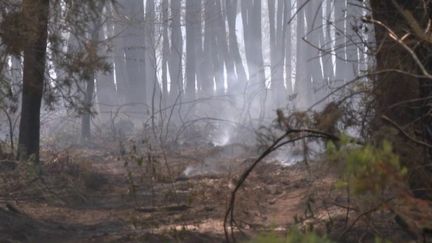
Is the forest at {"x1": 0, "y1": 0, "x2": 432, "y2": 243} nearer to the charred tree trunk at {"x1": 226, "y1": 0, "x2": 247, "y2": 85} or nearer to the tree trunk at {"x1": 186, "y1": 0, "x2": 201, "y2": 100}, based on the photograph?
the tree trunk at {"x1": 186, "y1": 0, "x2": 201, "y2": 100}

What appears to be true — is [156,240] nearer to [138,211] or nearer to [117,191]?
[138,211]

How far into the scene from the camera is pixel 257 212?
1019 centimetres

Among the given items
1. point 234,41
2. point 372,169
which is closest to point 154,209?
point 372,169

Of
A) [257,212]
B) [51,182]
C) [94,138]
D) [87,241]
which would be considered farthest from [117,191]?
[94,138]

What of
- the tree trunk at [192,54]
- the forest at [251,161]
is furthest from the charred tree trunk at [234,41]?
the forest at [251,161]

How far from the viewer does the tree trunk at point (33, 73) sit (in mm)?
10863

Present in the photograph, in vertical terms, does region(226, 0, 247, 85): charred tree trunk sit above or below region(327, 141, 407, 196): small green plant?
above

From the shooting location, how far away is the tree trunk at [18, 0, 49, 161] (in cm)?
1086

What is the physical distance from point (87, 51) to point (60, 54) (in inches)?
16.9

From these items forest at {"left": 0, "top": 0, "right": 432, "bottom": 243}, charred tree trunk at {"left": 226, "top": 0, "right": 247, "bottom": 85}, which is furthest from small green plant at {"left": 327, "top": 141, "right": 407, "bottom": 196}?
charred tree trunk at {"left": 226, "top": 0, "right": 247, "bottom": 85}

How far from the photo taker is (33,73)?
502 inches

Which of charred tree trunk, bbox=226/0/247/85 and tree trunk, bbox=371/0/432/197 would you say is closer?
tree trunk, bbox=371/0/432/197

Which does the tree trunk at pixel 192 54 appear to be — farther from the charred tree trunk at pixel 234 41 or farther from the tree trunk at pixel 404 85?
the tree trunk at pixel 404 85

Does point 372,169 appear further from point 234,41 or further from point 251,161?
point 234,41
